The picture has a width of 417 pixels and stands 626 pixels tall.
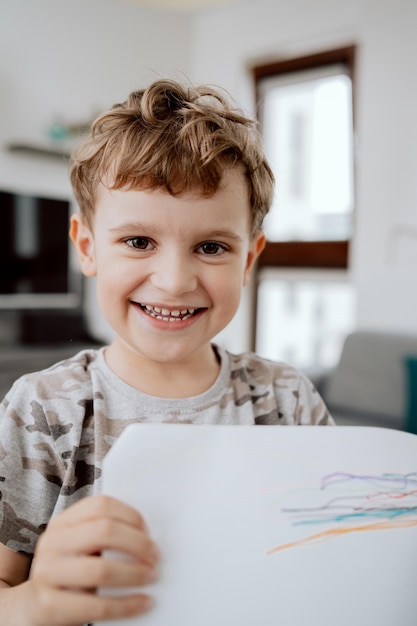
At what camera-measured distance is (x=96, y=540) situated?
0.40 metres

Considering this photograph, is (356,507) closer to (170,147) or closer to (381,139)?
(170,147)

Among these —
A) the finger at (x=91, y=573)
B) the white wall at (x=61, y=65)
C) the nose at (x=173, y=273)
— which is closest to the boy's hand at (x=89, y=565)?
the finger at (x=91, y=573)

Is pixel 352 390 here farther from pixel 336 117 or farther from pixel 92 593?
pixel 92 593

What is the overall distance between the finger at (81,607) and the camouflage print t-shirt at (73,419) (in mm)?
167

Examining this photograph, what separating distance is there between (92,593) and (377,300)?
2.71m

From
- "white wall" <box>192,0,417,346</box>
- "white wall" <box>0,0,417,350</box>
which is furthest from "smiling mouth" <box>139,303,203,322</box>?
"white wall" <box>192,0,417,346</box>

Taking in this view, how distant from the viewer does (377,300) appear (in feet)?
9.67

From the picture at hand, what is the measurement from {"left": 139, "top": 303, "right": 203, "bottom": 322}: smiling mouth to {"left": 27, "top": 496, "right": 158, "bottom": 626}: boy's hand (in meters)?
0.22

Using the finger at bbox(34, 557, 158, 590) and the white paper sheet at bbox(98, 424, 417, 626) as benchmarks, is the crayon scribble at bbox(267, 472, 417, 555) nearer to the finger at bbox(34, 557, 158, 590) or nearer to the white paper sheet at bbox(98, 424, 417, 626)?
the white paper sheet at bbox(98, 424, 417, 626)

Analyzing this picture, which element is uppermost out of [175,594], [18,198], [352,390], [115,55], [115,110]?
[115,55]

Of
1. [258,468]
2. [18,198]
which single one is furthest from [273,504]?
[18,198]

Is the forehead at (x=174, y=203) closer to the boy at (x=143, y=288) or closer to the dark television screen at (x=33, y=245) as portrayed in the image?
the boy at (x=143, y=288)

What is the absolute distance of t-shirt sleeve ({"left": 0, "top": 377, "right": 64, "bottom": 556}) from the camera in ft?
1.87

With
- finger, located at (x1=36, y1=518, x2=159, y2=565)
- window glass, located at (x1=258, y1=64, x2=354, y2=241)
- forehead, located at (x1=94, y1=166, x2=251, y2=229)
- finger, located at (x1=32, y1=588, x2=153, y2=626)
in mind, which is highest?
window glass, located at (x1=258, y1=64, x2=354, y2=241)
